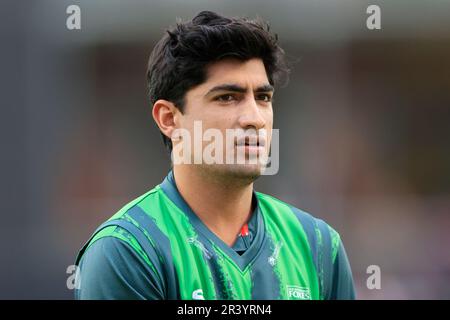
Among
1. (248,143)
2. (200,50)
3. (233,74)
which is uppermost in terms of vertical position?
(200,50)

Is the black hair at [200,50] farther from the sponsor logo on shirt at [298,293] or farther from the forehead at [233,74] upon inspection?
the sponsor logo on shirt at [298,293]

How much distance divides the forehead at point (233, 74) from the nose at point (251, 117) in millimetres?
75

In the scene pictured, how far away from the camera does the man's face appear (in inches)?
96.1

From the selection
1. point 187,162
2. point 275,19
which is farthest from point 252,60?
point 275,19

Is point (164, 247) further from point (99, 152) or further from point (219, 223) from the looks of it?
point (99, 152)

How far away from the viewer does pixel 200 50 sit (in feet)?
8.31

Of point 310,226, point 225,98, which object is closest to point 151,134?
point 310,226

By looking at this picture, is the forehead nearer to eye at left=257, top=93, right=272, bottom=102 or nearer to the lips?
eye at left=257, top=93, right=272, bottom=102

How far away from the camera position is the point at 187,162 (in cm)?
256

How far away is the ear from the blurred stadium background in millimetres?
4154

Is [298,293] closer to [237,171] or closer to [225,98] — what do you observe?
[237,171]

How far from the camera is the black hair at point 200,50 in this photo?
2512 millimetres

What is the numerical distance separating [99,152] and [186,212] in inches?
186

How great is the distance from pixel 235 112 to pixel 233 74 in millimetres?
157
